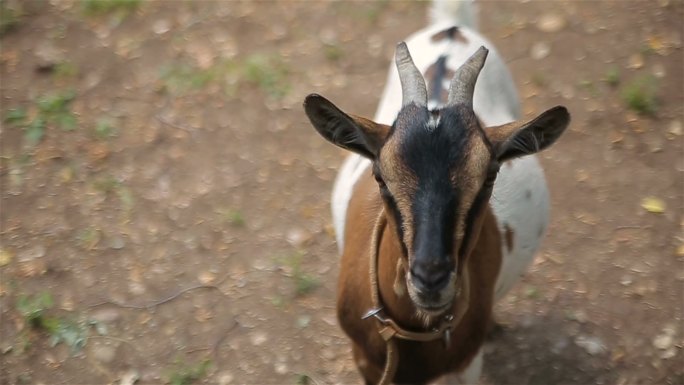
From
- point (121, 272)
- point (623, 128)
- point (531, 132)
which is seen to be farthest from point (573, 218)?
point (121, 272)

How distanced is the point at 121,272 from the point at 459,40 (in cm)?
222

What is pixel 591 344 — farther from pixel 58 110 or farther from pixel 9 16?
pixel 9 16

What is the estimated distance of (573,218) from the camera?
475 cm

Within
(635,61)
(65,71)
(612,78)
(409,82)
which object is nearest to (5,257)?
(65,71)

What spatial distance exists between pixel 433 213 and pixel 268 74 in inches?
135

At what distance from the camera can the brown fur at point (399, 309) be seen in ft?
9.86

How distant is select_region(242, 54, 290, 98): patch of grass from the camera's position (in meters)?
5.57

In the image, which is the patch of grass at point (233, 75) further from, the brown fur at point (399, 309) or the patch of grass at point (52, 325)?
the brown fur at point (399, 309)

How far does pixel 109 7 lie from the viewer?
6105mm

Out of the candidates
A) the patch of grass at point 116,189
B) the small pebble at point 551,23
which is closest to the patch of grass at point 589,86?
the small pebble at point 551,23

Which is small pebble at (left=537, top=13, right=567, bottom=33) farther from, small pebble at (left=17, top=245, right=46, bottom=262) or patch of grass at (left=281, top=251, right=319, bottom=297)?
small pebble at (left=17, top=245, right=46, bottom=262)

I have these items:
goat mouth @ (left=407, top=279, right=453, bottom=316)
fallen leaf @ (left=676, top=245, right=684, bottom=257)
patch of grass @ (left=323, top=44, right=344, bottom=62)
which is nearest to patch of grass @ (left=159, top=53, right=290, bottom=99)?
patch of grass @ (left=323, top=44, right=344, bottom=62)

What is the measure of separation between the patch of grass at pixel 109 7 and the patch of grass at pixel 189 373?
307 centimetres

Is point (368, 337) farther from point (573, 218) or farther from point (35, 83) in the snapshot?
point (35, 83)
